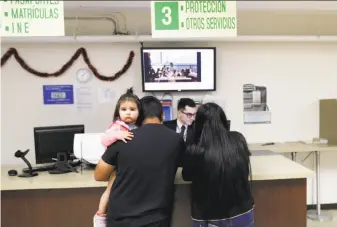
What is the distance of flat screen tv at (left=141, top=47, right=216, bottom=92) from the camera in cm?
421

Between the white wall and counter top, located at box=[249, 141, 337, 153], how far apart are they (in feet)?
0.67

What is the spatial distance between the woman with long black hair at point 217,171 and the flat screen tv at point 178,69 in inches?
93.2

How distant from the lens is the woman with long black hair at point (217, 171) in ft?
6.07

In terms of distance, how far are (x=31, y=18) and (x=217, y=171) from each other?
1.45 m

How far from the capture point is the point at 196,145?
189 cm

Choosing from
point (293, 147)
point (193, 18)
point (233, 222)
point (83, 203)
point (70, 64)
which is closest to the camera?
point (233, 222)

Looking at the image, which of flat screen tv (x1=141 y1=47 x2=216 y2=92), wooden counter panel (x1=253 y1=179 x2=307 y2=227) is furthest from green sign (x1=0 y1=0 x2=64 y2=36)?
flat screen tv (x1=141 y1=47 x2=216 y2=92)

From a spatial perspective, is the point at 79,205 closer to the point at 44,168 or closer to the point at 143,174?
the point at 44,168

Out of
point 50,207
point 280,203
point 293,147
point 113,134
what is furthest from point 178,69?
point 113,134

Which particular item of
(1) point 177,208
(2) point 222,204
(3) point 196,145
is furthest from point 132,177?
(1) point 177,208

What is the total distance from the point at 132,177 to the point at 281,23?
340 centimetres

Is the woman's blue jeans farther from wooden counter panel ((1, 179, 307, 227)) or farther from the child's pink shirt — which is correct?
the child's pink shirt

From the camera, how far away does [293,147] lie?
13.5ft

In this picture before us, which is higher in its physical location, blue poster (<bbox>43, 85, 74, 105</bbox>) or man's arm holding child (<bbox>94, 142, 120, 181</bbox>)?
blue poster (<bbox>43, 85, 74, 105</bbox>)
